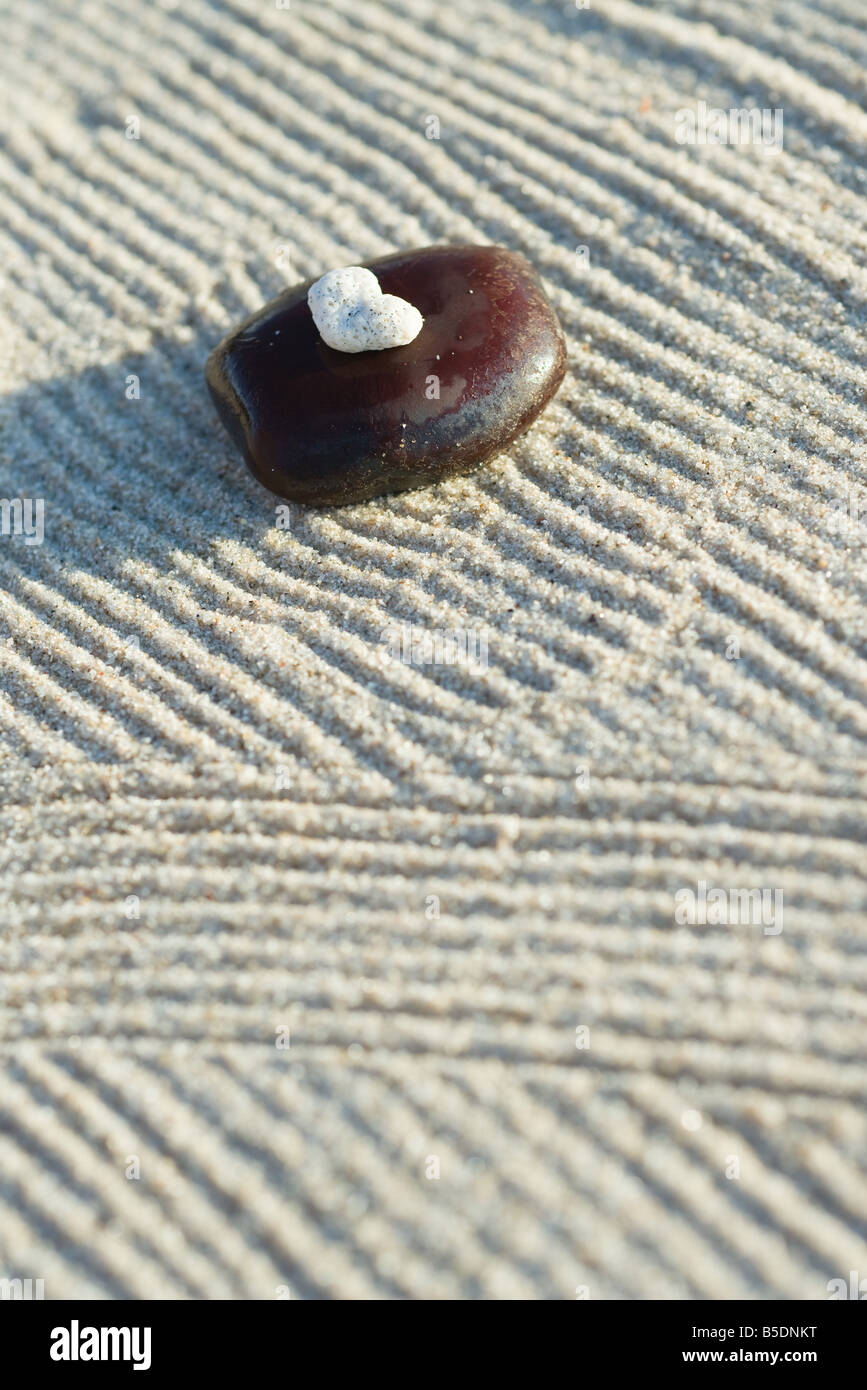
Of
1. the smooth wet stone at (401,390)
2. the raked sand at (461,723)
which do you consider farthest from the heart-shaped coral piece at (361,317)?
the raked sand at (461,723)

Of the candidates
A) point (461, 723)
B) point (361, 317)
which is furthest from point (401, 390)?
point (461, 723)

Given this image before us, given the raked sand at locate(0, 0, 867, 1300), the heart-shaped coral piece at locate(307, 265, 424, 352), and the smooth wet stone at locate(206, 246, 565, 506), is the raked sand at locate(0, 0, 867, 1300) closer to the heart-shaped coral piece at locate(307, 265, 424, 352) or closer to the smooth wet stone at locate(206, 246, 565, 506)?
the smooth wet stone at locate(206, 246, 565, 506)

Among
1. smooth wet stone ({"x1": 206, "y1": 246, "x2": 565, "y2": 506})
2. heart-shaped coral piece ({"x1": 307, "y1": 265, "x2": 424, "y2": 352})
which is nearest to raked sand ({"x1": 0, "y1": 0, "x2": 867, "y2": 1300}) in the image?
smooth wet stone ({"x1": 206, "y1": 246, "x2": 565, "y2": 506})

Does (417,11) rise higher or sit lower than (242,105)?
higher

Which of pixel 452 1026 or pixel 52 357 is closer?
pixel 452 1026
